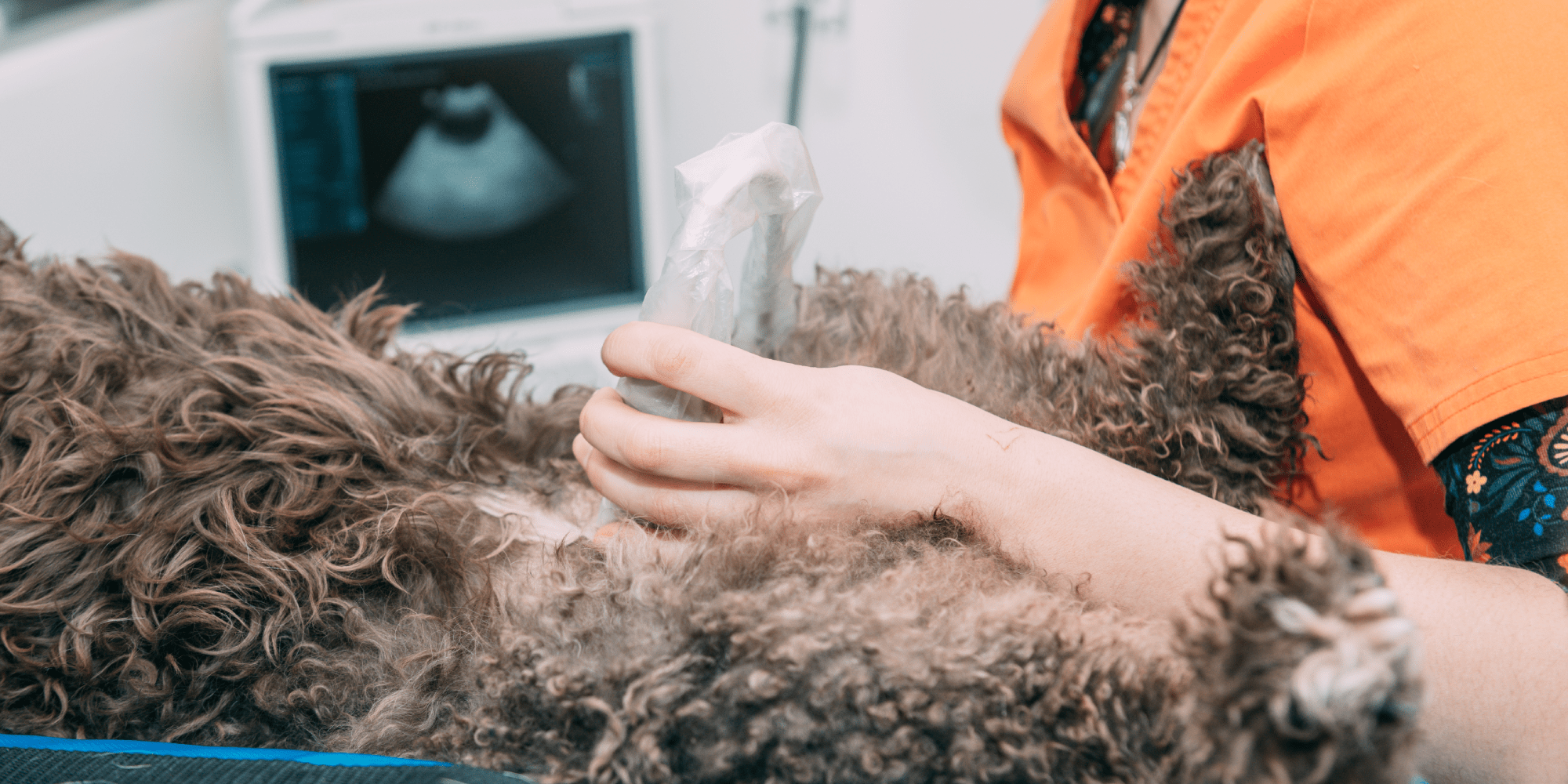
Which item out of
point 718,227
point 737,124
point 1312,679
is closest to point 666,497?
point 718,227

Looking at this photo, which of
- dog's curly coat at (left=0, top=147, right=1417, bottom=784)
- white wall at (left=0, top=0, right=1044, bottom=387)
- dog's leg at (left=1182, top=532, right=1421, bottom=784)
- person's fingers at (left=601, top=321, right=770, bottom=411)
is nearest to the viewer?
dog's leg at (left=1182, top=532, right=1421, bottom=784)

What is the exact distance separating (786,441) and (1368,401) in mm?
507

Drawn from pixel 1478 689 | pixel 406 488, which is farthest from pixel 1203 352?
pixel 406 488

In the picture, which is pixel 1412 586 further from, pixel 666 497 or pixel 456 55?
pixel 456 55

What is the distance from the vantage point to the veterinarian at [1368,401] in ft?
1.84

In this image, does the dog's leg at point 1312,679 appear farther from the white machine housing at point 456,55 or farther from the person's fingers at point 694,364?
the white machine housing at point 456,55

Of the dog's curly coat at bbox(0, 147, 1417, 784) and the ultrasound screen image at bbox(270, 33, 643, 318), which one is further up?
the ultrasound screen image at bbox(270, 33, 643, 318)

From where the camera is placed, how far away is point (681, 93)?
201 centimetres

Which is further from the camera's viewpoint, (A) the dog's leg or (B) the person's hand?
(B) the person's hand

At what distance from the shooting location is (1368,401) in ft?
2.48

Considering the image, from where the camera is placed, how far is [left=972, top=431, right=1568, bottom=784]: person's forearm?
0.55 m

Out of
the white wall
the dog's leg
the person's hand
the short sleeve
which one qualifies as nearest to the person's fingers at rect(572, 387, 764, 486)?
the person's hand

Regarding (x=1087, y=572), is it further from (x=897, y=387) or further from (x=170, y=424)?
(x=170, y=424)

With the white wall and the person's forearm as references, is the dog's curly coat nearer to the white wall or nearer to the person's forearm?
the person's forearm
